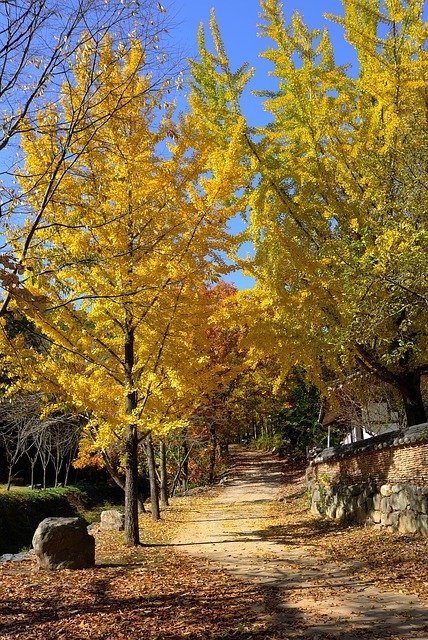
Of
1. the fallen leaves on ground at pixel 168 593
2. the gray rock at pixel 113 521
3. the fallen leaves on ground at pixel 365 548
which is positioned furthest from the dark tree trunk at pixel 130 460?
the gray rock at pixel 113 521

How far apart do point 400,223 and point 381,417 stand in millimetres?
14102

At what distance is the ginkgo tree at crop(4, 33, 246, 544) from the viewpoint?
7.37m

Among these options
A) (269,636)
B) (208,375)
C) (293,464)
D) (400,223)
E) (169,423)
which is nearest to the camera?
(269,636)

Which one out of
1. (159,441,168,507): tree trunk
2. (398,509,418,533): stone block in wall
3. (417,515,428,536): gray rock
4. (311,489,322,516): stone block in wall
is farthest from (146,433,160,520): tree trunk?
(417,515,428,536): gray rock

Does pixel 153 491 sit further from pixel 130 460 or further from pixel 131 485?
pixel 130 460

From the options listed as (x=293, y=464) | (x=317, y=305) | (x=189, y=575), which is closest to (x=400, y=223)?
(x=317, y=305)

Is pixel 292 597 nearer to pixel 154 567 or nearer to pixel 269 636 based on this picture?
pixel 269 636

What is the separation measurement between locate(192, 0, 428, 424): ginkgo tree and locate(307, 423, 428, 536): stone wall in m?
1.79

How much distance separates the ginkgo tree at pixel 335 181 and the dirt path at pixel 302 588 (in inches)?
110

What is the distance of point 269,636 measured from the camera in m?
4.48

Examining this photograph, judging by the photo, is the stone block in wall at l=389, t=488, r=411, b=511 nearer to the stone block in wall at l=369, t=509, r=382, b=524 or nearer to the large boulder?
the stone block in wall at l=369, t=509, r=382, b=524

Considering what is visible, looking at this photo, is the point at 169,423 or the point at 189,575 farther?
the point at 169,423

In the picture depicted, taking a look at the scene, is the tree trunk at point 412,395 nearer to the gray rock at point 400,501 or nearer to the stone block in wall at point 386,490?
the stone block in wall at point 386,490

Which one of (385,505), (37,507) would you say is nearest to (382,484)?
(385,505)
